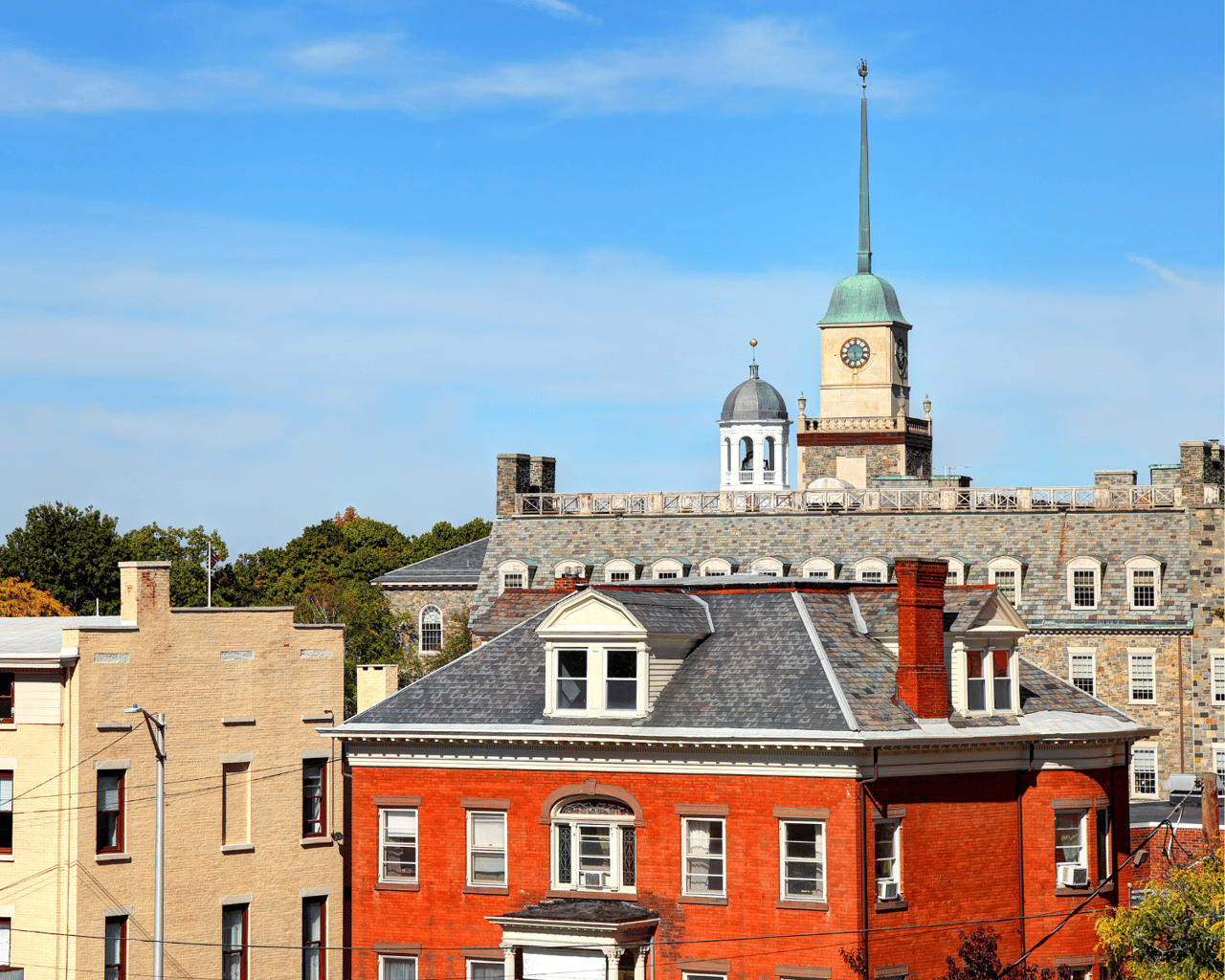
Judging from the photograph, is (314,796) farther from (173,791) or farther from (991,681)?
(991,681)

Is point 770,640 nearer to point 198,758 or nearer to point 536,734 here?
point 536,734

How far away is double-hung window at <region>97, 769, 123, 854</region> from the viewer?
51.1 m

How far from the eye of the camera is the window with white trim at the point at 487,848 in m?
47.5

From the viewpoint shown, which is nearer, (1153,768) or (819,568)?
(1153,768)

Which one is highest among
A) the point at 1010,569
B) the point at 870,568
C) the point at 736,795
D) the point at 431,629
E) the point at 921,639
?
the point at 870,568

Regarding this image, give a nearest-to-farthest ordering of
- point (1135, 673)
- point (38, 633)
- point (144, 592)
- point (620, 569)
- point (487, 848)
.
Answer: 1. point (487, 848)
2. point (144, 592)
3. point (38, 633)
4. point (1135, 673)
5. point (620, 569)

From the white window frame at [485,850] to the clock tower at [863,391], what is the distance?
99543 mm

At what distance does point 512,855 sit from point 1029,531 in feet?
164

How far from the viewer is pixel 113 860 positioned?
167 feet

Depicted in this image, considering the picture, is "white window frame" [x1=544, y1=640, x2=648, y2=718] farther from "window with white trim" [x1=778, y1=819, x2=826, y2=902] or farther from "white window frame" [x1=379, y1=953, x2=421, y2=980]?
"white window frame" [x1=379, y1=953, x2=421, y2=980]

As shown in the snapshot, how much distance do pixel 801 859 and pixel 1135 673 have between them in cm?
4710

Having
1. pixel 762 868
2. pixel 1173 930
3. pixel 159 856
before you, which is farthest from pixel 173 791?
pixel 1173 930

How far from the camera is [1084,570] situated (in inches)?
3536

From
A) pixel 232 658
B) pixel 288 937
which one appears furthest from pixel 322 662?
pixel 288 937
